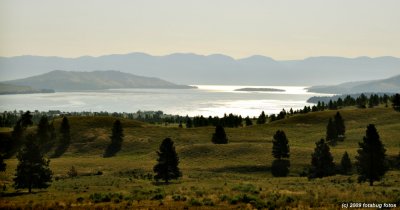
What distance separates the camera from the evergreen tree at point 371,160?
64.7 meters

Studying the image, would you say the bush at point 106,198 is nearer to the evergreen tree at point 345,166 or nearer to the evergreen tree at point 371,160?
the evergreen tree at point 371,160

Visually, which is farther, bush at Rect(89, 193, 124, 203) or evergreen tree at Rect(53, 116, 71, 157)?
evergreen tree at Rect(53, 116, 71, 157)

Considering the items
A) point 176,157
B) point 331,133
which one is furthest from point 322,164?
point 331,133

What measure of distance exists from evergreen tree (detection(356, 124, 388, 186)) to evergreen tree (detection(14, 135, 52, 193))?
47.1 meters

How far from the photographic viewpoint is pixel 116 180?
75500mm

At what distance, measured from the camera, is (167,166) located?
78188 mm

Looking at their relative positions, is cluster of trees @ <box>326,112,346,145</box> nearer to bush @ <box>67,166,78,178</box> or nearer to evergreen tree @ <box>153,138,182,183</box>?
evergreen tree @ <box>153,138,182,183</box>

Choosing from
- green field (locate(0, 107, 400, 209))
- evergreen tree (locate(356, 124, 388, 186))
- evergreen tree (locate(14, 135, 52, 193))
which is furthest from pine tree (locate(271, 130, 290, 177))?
A: evergreen tree (locate(14, 135, 52, 193))

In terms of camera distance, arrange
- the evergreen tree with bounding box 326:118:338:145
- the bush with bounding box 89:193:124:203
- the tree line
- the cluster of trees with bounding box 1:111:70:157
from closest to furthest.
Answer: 1. the bush with bounding box 89:193:124:203
2. the tree line
3. the evergreen tree with bounding box 326:118:338:145
4. the cluster of trees with bounding box 1:111:70:157

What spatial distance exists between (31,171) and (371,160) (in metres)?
50.1

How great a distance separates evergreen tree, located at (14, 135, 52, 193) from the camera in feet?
204

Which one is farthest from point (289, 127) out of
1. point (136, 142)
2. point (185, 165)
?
point (185, 165)

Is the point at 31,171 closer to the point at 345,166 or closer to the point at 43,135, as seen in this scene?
the point at 345,166

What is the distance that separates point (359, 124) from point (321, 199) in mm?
125266
